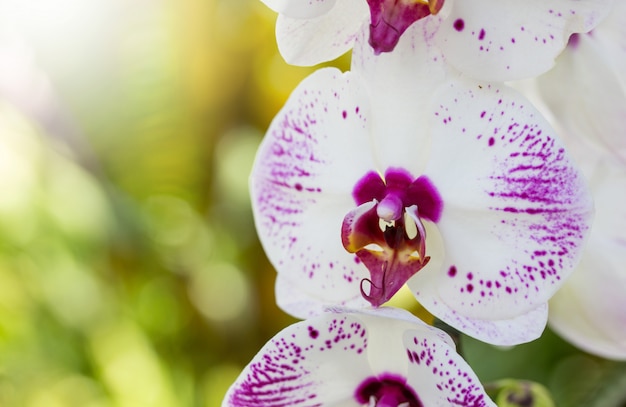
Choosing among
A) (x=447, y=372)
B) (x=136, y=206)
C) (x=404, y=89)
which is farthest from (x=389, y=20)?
(x=136, y=206)

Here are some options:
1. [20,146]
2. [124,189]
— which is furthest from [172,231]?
[20,146]

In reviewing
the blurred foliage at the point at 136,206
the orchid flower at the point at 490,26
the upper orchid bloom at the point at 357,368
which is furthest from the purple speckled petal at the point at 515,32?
the blurred foliage at the point at 136,206

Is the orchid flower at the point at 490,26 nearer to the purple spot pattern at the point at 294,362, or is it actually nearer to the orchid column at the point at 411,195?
the orchid column at the point at 411,195

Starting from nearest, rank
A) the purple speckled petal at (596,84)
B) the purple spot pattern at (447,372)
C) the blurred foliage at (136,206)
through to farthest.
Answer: the purple spot pattern at (447,372) < the purple speckled petal at (596,84) < the blurred foliage at (136,206)

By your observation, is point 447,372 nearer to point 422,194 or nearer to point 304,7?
point 422,194

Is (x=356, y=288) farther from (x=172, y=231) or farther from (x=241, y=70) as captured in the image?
(x=241, y=70)

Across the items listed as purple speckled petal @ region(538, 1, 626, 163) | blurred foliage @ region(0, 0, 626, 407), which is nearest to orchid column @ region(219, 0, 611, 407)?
purple speckled petal @ region(538, 1, 626, 163)
